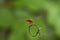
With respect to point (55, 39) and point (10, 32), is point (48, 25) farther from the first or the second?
point (10, 32)

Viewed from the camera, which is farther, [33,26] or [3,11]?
[3,11]

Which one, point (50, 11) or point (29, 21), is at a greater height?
point (50, 11)

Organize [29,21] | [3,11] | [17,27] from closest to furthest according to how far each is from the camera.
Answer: [29,21] < [17,27] < [3,11]

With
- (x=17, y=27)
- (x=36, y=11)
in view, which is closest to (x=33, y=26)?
(x=17, y=27)

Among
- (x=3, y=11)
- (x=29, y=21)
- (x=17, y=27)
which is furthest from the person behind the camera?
(x=3, y=11)

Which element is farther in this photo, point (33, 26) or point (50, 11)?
point (50, 11)

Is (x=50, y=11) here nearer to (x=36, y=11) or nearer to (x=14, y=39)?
(x=36, y=11)

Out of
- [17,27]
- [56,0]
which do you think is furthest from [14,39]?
[56,0]
